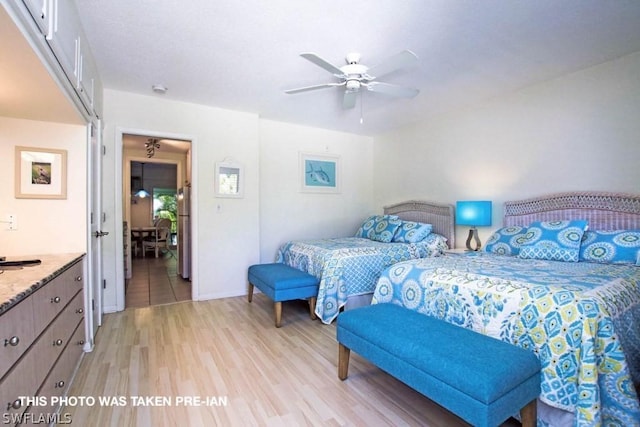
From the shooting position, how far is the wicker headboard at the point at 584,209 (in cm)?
269

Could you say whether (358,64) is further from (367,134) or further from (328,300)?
(367,134)

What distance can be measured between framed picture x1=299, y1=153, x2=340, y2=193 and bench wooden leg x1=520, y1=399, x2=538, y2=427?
152 inches

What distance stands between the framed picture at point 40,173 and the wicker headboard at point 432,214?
4086 millimetres

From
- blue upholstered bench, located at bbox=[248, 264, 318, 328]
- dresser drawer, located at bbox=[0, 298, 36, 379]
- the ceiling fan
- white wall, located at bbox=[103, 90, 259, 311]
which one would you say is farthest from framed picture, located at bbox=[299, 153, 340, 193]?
dresser drawer, located at bbox=[0, 298, 36, 379]

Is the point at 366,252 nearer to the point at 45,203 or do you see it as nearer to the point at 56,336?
the point at 56,336

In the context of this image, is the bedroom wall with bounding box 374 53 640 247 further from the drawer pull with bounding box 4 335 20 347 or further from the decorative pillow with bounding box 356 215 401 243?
the drawer pull with bounding box 4 335 20 347

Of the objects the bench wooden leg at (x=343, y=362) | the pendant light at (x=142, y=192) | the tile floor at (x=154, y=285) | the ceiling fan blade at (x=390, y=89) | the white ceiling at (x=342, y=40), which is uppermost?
the white ceiling at (x=342, y=40)

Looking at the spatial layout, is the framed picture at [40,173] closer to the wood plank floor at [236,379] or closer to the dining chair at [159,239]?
the wood plank floor at [236,379]

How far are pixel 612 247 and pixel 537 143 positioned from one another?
1.32m

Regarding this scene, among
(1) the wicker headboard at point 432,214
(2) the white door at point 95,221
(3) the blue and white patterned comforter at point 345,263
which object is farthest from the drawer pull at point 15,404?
(1) the wicker headboard at point 432,214

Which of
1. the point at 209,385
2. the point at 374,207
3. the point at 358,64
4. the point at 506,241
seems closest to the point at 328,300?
the point at 209,385

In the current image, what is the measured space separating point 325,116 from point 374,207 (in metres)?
1.97

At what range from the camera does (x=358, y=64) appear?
2652mm

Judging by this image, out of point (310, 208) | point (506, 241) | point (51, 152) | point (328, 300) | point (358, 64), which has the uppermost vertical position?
point (358, 64)
